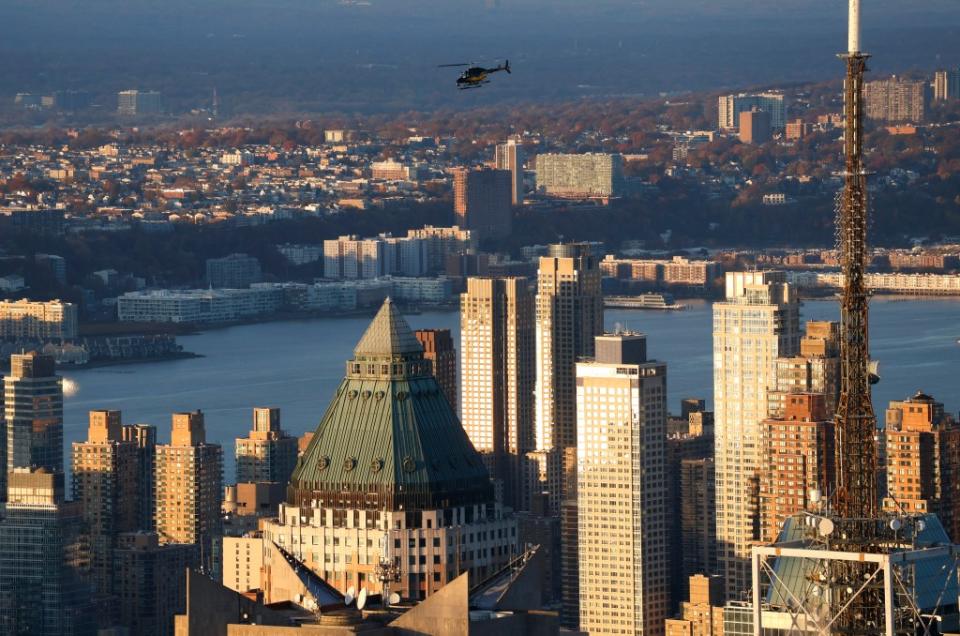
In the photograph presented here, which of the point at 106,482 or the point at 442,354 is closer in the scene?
the point at 106,482

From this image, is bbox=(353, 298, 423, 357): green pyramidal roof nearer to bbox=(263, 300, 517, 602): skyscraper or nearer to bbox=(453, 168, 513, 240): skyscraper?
bbox=(263, 300, 517, 602): skyscraper

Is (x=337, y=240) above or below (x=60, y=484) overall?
above

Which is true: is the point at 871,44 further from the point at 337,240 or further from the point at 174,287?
the point at 174,287

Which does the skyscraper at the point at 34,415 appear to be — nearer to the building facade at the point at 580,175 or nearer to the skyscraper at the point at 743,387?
the skyscraper at the point at 743,387

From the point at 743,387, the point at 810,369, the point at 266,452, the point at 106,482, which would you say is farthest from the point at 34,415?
the point at 810,369

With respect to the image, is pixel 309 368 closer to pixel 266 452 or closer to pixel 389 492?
pixel 266 452

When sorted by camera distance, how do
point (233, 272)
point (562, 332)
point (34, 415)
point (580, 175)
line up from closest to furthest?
point (34, 415) → point (562, 332) → point (233, 272) → point (580, 175)

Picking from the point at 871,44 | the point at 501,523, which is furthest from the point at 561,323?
the point at 871,44
